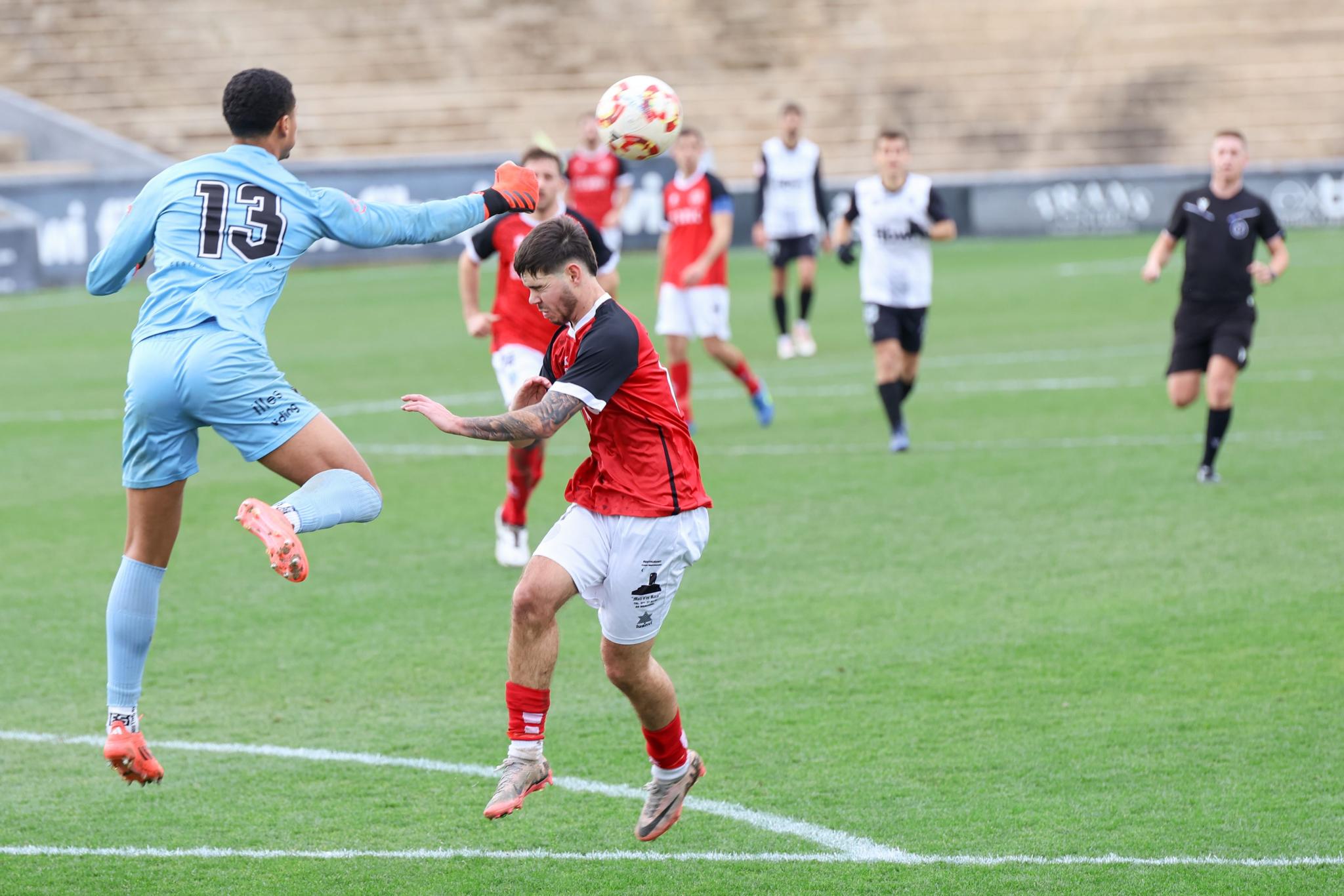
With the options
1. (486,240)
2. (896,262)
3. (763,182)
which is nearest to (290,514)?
(486,240)

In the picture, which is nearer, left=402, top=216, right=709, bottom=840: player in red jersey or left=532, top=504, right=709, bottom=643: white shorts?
left=402, top=216, right=709, bottom=840: player in red jersey

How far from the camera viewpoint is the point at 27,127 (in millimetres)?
34281

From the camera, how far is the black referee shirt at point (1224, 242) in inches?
444

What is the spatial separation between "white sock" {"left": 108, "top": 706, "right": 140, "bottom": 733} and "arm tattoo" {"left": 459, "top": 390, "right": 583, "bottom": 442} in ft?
5.30

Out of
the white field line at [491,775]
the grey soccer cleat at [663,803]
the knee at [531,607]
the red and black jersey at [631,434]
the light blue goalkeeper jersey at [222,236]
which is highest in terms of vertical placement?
the light blue goalkeeper jersey at [222,236]

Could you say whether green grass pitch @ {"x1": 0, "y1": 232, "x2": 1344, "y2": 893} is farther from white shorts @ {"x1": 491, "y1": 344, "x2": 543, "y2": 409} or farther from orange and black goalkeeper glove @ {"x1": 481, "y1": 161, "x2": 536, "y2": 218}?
orange and black goalkeeper glove @ {"x1": 481, "y1": 161, "x2": 536, "y2": 218}

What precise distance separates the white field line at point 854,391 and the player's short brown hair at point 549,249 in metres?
9.74

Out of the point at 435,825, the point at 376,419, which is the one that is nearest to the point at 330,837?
the point at 435,825

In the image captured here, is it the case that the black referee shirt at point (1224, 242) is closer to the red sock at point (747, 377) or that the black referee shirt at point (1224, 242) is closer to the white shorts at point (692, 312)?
the red sock at point (747, 377)

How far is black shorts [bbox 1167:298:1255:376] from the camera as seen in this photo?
36.8 feet

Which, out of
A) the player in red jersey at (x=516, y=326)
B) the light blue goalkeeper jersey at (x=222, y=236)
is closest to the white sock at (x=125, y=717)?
the light blue goalkeeper jersey at (x=222, y=236)

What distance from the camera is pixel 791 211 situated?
1888 centimetres

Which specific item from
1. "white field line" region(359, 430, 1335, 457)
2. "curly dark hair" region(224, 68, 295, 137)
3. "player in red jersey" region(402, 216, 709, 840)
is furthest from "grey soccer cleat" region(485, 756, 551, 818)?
"white field line" region(359, 430, 1335, 457)

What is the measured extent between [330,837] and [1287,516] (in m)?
6.77
